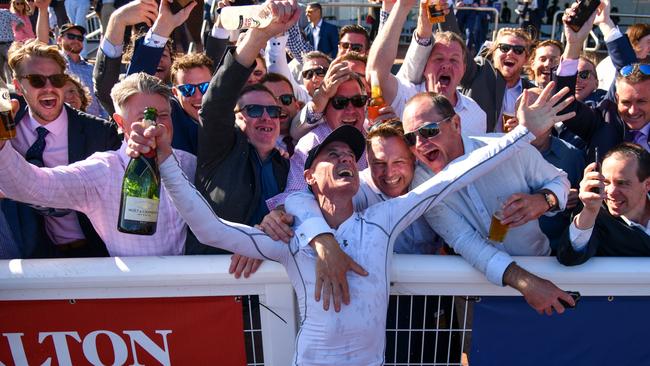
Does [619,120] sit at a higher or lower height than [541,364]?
higher

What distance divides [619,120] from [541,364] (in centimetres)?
188

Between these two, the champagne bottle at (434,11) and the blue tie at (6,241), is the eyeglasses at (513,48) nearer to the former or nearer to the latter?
the champagne bottle at (434,11)

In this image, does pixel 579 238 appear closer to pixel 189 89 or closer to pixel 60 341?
pixel 60 341

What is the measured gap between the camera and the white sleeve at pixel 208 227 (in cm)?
206

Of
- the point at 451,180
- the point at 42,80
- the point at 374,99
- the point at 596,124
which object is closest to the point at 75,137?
the point at 42,80

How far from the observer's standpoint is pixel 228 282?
88.7 inches

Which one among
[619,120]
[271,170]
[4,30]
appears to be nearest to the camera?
[271,170]

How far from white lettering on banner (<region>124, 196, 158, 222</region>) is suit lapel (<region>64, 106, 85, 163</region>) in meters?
0.98

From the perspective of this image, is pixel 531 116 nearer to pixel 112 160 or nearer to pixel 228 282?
pixel 228 282

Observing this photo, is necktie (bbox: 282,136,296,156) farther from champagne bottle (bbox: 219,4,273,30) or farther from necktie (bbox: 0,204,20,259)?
necktie (bbox: 0,204,20,259)

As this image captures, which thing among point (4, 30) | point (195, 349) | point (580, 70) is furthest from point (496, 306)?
point (4, 30)

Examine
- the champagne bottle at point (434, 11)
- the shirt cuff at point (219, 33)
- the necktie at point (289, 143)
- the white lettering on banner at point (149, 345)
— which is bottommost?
the white lettering on banner at point (149, 345)

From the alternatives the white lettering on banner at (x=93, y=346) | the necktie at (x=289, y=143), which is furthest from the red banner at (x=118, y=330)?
the necktie at (x=289, y=143)

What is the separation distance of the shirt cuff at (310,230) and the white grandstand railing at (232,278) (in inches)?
7.8
